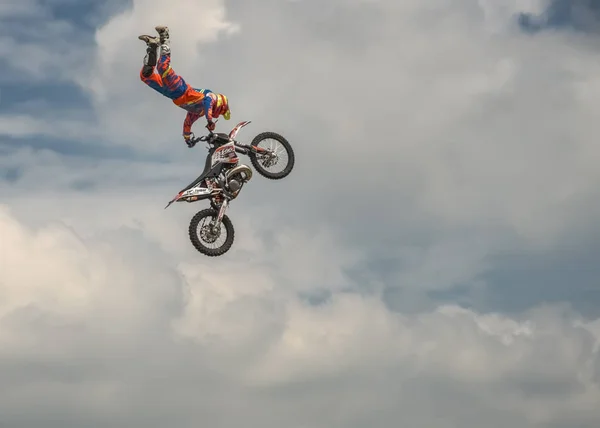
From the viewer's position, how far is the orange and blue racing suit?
44.2 meters

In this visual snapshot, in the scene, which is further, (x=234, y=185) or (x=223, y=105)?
(x=223, y=105)

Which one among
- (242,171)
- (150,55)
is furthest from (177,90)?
(242,171)

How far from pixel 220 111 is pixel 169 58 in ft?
12.6

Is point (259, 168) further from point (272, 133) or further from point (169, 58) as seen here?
point (169, 58)

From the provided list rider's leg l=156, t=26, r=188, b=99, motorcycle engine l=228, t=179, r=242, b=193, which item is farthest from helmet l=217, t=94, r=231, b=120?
motorcycle engine l=228, t=179, r=242, b=193

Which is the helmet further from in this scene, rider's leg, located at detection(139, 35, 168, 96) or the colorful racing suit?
rider's leg, located at detection(139, 35, 168, 96)

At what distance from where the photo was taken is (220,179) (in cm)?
4638

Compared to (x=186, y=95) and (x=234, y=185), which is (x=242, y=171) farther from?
(x=186, y=95)

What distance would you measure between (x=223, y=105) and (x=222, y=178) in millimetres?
3036

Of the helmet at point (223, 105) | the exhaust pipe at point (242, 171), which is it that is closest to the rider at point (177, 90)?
the helmet at point (223, 105)

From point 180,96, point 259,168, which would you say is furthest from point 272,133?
point 180,96

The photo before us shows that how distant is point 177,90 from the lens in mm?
45094

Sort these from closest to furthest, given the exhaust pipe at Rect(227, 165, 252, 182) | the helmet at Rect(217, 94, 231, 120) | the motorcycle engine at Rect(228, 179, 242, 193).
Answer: the motorcycle engine at Rect(228, 179, 242, 193) < the exhaust pipe at Rect(227, 165, 252, 182) < the helmet at Rect(217, 94, 231, 120)

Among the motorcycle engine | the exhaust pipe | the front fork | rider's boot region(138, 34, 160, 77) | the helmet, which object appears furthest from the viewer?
the helmet
